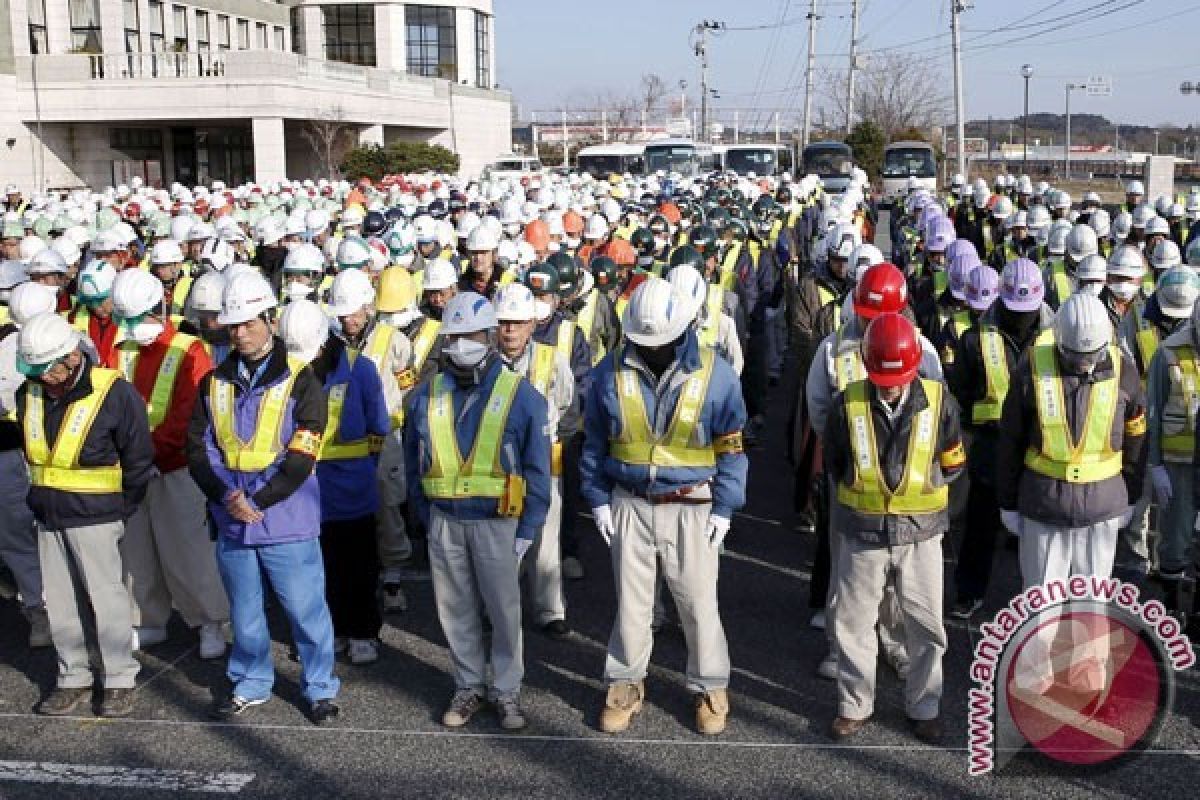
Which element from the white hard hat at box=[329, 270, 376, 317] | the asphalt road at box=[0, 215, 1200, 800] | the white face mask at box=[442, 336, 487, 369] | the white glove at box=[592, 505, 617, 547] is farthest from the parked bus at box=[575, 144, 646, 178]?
the white glove at box=[592, 505, 617, 547]

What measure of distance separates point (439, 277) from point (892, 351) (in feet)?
12.3

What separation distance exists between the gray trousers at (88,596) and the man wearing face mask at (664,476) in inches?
91.9

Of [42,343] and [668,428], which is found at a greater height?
[42,343]

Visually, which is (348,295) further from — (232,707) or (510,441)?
(232,707)

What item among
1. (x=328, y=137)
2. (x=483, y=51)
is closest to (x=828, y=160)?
(x=328, y=137)

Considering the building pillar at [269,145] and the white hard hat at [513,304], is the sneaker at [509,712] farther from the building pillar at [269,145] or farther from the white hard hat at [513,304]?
the building pillar at [269,145]

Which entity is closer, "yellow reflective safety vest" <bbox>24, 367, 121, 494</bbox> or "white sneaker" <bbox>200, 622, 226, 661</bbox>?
"yellow reflective safety vest" <bbox>24, 367, 121, 494</bbox>

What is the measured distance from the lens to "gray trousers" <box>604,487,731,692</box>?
5.44 meters

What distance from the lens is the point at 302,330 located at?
5.92 m

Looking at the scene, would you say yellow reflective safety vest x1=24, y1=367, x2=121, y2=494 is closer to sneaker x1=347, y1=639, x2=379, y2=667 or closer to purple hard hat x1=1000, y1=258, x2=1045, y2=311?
sneaker x1=347, y1=639, x2=379, y2=667

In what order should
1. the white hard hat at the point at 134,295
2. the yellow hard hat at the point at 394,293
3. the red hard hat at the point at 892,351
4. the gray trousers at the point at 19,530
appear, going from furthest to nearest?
the yellow hard hat at the point at 394,293
the gray trousers at the point at 19,530
the white hard hat at the point at 134,295
the red hard hat at the point at 892,351

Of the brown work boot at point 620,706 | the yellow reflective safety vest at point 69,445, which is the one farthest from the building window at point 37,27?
the brown work boot at point 620,706

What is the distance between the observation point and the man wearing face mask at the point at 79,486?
5648 mm

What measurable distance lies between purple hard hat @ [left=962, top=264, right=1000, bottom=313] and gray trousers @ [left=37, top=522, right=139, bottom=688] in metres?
4.76
